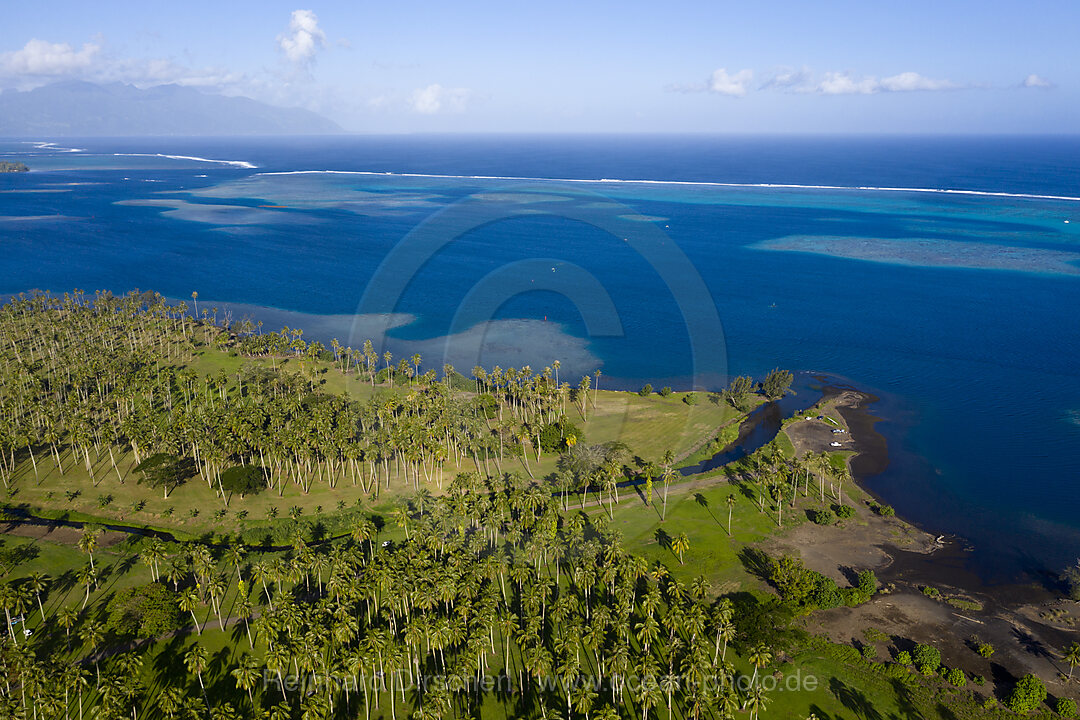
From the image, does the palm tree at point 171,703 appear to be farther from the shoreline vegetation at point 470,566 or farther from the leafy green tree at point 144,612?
the leafy green tree at point 144,612

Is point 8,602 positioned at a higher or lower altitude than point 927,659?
higher

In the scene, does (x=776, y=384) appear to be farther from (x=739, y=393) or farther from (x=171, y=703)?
(x=171, y=703)

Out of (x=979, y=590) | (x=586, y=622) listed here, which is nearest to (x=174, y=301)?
(x=586, y=622)

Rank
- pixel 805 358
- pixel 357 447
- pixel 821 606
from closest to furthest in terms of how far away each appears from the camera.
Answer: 1. pixel 821 606
2. pixel 357 447
3. pixel 805 358

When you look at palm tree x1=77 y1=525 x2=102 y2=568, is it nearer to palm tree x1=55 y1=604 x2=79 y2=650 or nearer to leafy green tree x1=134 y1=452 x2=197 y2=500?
palm tree x1=55 y1=604 x2=79 y2=650

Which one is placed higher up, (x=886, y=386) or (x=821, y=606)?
(x=886, y=386)

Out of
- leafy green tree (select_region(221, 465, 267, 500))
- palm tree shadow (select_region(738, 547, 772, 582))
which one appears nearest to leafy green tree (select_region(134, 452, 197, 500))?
leafy green tree (select_region(221, 465, 267, 500))

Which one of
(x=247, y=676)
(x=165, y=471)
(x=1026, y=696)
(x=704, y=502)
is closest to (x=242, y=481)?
(x=165, y=471)

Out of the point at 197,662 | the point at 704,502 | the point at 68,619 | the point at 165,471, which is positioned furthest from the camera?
the point at 704,502

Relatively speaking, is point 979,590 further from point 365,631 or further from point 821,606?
point 365,631
